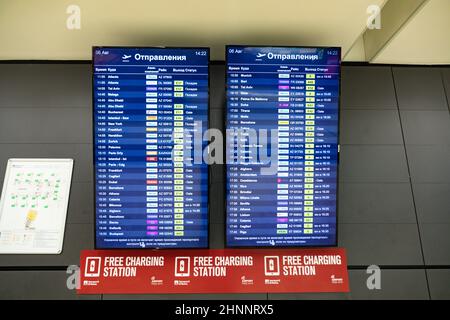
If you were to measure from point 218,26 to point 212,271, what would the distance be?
1.56 meters

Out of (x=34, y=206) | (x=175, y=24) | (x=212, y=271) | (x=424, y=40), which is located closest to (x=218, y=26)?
(x=175, y=24)

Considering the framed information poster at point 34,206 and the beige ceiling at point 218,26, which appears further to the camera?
the framed information poster at point 34,206

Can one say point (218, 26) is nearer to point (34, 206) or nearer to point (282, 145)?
point (282, 145)

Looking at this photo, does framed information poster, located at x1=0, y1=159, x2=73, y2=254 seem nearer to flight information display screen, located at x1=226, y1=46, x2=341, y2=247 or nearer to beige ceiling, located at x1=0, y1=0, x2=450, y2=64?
beige ceiling, located at x1=0, y1=0, x2=450, y2=64

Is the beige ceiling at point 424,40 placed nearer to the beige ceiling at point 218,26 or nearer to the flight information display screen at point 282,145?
the beige ceiling at point 218,26

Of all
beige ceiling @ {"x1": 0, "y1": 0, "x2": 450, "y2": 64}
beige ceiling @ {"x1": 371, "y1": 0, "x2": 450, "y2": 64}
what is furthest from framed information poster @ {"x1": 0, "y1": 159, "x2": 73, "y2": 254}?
beige ceiling @ {"x1": 371, "y1": 0, "x2": 450, "y2": 64}

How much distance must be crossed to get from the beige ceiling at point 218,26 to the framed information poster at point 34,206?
81 cm

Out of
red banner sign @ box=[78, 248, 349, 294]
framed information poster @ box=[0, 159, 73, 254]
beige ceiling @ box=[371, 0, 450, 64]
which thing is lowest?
red banner sign @ box=[78, 248, 349, 294]

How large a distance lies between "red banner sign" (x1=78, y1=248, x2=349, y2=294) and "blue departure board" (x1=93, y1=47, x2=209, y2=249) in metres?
0.16

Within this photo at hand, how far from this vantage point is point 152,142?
2555mm

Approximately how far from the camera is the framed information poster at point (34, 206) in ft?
8.68

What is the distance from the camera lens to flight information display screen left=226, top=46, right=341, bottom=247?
2.56 metres

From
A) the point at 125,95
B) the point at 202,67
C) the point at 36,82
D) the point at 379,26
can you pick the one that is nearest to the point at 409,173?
the point at 379,26

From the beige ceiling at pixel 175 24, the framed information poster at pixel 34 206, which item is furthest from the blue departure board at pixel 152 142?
the framed information poster at pixel 34 206
